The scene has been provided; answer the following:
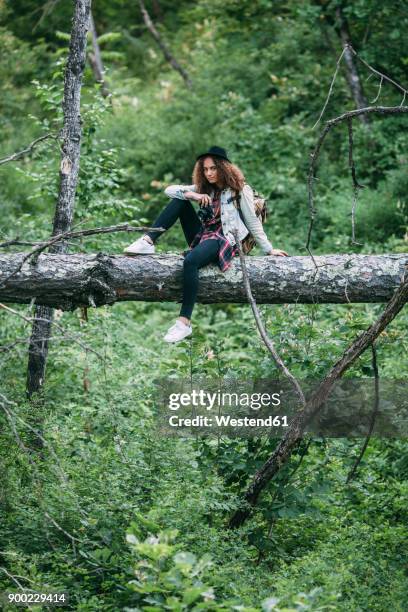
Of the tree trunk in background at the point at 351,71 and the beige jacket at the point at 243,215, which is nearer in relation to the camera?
the beige jacket at the point at 243,215

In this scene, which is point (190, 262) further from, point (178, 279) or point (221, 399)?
point (221, 399)

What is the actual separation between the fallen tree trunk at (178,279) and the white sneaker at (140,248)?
132 millimetres

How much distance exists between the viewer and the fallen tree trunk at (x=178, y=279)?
5.98m

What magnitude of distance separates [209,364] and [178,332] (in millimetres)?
349

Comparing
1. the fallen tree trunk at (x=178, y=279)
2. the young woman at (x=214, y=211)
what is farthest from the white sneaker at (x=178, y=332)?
the fallen tree trunk at (x=178, y=279)

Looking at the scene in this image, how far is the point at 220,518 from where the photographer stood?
20.5 feet

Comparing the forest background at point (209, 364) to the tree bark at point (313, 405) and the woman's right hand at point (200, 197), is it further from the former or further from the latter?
the woman's right hand at point (200, 197)

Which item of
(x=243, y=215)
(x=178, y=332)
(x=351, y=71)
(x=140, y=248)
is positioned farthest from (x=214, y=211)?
(x=351, y=71)

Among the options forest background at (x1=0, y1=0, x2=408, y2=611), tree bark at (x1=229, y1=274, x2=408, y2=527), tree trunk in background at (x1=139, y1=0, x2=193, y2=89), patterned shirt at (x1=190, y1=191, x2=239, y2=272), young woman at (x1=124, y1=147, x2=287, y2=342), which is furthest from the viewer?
tree trunk in background at (x1=139, y1=0, x2=193, y2=89)

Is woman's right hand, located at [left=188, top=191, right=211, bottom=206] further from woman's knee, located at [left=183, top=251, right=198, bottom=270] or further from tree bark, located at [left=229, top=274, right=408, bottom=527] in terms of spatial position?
tree bark, located at [left=229, top=274, right=408, bottom=527]

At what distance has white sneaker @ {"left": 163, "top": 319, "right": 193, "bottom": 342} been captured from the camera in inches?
246

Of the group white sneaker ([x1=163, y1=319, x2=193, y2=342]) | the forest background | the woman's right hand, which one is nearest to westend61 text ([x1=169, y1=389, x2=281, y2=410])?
the forest background

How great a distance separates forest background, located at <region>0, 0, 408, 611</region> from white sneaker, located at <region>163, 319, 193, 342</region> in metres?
0.11

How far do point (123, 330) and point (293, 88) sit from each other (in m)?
6.37
